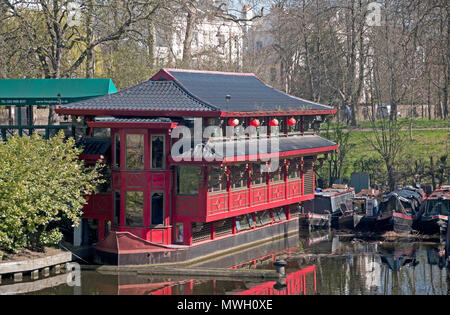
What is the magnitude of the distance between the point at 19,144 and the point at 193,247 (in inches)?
348

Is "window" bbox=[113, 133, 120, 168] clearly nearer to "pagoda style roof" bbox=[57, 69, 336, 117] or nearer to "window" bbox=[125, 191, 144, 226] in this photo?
"pagoda style roof" bbox=[57, 69, 336, 117]

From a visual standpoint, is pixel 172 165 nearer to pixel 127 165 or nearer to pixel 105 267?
pixel 127 165

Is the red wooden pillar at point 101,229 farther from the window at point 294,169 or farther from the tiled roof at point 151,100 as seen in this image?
the window at point 294,169

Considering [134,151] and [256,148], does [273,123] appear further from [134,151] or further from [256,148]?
[134,151]

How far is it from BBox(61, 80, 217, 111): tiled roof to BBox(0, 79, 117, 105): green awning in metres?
4.79

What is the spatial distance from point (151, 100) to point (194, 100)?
1941 millimetres

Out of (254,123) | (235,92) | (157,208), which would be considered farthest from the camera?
(235,92)

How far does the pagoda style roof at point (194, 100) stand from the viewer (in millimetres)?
37656

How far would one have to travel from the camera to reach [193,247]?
38125 mm

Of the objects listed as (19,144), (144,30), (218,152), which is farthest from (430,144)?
(19,144)

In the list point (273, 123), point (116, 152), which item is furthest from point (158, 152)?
point (273, 123)

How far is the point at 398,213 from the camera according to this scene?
154 feet

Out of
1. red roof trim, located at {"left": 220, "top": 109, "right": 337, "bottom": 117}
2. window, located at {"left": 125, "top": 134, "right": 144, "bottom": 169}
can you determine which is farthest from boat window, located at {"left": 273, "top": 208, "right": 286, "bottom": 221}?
window, located at {"left": 125, "top": 134, "right": 144, "bottom": 169}

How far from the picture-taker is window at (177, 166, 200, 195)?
3769 cm
